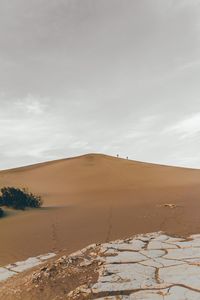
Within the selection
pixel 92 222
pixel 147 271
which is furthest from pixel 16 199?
pixel 147 271

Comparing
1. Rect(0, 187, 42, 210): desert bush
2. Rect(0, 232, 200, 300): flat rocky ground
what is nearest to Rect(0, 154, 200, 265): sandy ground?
Rect(0, 187, 42, 210): desert bush

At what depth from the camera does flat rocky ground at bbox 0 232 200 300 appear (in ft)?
15.1

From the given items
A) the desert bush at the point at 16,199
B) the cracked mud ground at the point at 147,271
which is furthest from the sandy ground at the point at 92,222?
the cracked mud ground at the point at 147,271

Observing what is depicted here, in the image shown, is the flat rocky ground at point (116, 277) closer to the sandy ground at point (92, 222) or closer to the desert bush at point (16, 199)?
the sandy ground at point (92, 222)

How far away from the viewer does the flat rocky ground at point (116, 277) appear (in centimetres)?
461

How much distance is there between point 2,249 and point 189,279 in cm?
421

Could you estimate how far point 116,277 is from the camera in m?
5.13

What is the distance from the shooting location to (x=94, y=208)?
1235 centimetres

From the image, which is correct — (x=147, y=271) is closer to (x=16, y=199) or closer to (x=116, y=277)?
(x=116, y=277)

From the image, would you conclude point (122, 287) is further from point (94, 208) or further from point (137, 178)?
point (137, 178)

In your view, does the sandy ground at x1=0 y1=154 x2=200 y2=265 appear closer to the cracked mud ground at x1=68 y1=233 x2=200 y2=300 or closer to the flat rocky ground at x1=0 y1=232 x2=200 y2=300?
the cracked mud ground at x1=68 y1=233 x2=200 y2=300

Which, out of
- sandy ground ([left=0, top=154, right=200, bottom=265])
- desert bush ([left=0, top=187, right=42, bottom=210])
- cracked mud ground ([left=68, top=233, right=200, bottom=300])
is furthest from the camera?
desert bush ([left=0, top=187, right=42, bottom=210])

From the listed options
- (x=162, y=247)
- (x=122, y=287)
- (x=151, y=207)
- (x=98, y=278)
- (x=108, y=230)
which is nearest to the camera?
(x=122, y=287)

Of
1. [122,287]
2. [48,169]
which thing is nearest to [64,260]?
[122,287]
